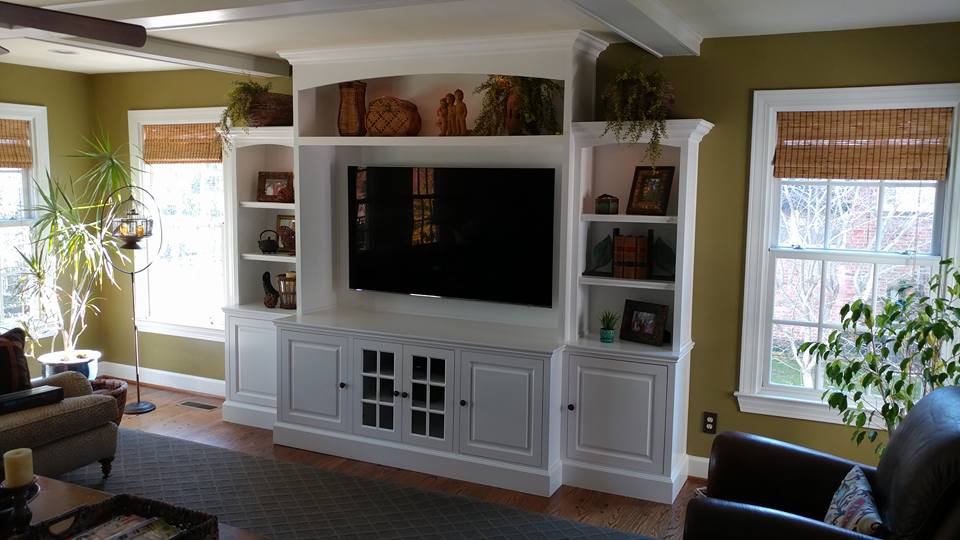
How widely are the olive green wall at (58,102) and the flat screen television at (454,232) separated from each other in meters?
2.41

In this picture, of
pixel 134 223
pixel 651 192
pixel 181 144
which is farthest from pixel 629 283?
pixel 181 144

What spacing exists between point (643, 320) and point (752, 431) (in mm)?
811

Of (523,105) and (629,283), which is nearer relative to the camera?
(629,283)

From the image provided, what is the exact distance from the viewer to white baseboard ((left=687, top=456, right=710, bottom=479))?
4.27 metres

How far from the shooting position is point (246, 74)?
5.20 meters

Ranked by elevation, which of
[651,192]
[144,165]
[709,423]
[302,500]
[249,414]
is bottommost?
[302,500]

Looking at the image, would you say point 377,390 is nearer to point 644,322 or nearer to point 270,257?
point 270,257

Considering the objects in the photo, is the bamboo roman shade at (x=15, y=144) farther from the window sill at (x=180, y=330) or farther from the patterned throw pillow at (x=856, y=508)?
the patterned throw pillow at (x=856, y=508)

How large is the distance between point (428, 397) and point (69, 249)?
2.77 m

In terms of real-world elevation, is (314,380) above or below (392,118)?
below

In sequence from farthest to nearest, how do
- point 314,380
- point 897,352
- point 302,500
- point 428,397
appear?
1. point 314,380
2. point 428,397
3. point 302,500
4. point 897,352

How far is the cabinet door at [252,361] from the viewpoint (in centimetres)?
509

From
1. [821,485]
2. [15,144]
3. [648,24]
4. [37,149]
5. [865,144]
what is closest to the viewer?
[821,485]

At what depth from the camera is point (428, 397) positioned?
4352 millimetres
